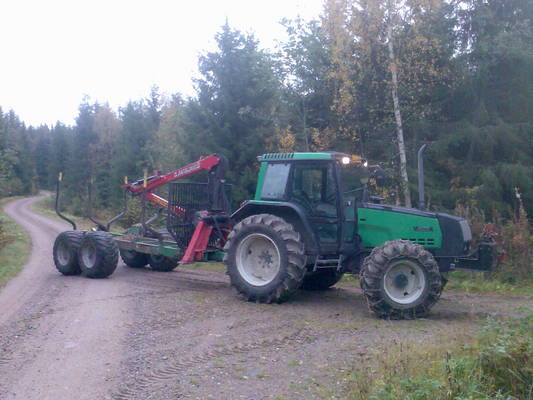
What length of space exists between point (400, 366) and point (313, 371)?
0.95 meters

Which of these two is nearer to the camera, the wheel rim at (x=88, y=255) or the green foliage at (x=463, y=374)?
the green foliage at (x=463, y=374)

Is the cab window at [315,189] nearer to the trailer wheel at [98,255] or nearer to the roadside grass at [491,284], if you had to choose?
the roadside grass at [491,284]

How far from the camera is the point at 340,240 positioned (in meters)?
9.73

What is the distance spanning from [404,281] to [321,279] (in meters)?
2.57

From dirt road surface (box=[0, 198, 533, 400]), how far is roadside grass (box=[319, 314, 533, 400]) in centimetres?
44

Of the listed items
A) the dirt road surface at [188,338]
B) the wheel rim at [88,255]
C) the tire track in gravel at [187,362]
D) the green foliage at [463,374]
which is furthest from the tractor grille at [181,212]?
the green foliage at [463,374]

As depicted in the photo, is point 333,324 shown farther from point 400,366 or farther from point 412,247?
point 400,366

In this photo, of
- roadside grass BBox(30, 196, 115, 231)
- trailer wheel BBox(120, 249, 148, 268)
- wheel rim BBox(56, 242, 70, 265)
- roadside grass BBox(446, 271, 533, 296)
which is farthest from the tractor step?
roadside grass BBox(30, 196, 115, 231)

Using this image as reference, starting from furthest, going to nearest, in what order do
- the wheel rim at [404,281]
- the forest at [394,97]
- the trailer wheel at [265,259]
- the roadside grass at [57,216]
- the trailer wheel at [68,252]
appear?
the roadside grass at [57,216] < the forest at [394,97] < the trailer wheel at [68,252] < the trailer wheel at [265,259] < the wheel rim at [404,281]

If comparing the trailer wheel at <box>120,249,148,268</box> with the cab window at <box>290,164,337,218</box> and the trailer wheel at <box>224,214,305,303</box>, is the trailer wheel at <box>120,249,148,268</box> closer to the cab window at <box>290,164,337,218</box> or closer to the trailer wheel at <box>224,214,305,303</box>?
the trailer wheel at <box>224,214,305,303</box>

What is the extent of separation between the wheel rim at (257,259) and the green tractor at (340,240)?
0.02 meters

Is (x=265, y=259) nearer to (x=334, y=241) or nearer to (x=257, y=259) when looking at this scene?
(x=257, y=259)

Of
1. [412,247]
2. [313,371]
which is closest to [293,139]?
[412,247]

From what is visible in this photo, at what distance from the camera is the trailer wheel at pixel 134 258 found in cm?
1477
